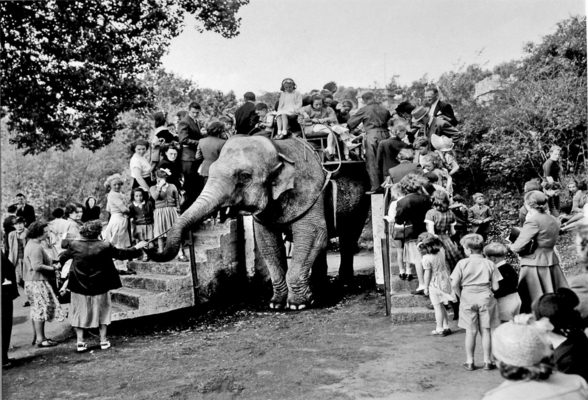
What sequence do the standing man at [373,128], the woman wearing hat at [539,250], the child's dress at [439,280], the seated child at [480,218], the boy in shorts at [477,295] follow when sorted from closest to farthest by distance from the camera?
the boy in shorts at [477,295] < the woman wearing hat at [539,250] < the child's dress at [439,280] < the seated child at [480,218] < the standing man at [373,128]

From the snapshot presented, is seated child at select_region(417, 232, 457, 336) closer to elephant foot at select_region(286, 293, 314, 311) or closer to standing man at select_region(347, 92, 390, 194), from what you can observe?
elephant foot at select_region(286, 293, 314, 311)

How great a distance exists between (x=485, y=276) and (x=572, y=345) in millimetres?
1596

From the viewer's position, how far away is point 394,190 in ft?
20.4

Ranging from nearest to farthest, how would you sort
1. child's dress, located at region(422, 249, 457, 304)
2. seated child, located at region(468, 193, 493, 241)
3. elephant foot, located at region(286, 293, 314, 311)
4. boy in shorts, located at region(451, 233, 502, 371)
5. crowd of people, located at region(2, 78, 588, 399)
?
crowd of people, located at region(2, 78, 588, 399) → boy in shorts, located at region(451, 233, 502, 371) → child's dress, located at region(422, 249, 457, 304) → seated child, located at region(468, 193, 493, 241) → elephant foot, located at region(286, 293, 314, 311)

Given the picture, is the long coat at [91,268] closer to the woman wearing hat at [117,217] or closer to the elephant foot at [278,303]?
the woman wearing hat at [117,217]

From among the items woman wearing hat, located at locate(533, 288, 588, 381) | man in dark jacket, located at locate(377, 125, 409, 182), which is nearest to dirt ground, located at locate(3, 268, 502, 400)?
woman wearing hat, located at locate(533, 288, 588, 381)

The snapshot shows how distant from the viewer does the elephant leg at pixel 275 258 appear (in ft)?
22.8

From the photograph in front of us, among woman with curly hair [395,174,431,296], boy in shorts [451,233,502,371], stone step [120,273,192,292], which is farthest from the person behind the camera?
stone step [120,273,192,292]

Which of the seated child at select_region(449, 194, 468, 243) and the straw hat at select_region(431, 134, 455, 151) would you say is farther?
the straw hat at select_region(431, 134, 455, 151)

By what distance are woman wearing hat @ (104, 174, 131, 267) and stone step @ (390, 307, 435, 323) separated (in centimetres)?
338

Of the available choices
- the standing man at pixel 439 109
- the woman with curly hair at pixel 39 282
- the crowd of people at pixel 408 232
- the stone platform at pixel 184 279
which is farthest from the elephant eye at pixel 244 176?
the standing man at pixel 439 109

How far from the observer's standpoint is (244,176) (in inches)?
251

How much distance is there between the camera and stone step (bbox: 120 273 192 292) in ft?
21.7

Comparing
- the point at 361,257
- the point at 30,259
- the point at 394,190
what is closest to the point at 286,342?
the point at 394,190
